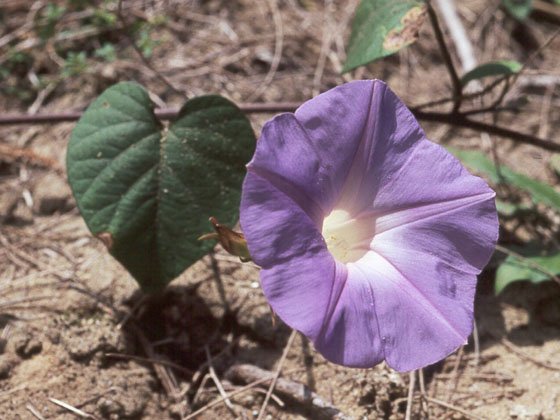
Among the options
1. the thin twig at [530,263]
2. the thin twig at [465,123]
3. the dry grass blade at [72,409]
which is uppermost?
the thin twig at [465,123]

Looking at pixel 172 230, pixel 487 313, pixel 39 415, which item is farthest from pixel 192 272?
pixel 487 313

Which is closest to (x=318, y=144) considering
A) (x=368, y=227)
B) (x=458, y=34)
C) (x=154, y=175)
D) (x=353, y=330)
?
(x=368, y=227)

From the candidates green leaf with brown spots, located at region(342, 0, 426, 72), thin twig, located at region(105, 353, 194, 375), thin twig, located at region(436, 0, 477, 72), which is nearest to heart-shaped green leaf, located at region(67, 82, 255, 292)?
thin twig, located at region(105, 353, 194, 375)

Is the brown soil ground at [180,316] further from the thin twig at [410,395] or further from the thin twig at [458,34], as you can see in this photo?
the thin twig at [458,34]

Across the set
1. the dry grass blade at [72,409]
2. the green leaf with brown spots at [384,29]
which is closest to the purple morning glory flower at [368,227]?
the green leaf with brown spots at [384,29]

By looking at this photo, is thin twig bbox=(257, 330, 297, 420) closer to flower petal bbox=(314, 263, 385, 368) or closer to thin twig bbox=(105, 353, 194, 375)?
thin twig bbox=(105, 353, 194, 375)

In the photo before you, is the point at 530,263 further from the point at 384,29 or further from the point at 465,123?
the point at 384,29

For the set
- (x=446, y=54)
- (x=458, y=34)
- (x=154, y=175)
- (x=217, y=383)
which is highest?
(x=446, y=54)

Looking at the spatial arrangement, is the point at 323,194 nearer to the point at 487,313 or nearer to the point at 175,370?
the point at 175,370
